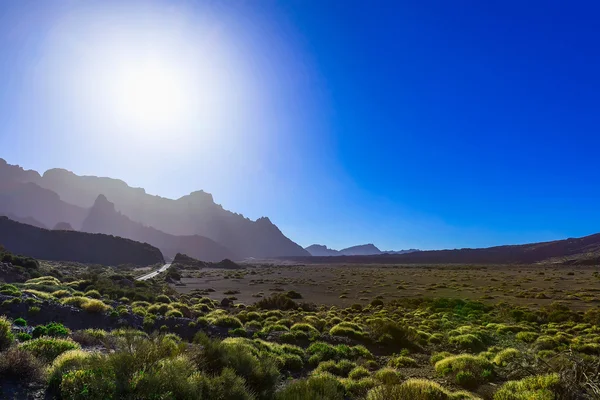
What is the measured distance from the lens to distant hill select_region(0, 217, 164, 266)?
4053 inches

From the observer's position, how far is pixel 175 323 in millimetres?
18500

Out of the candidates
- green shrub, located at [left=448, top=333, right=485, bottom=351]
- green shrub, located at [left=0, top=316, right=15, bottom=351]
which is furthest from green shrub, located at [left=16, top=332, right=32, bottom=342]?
green shrub, located at [left=448, top=333, right=485, bottom=351]

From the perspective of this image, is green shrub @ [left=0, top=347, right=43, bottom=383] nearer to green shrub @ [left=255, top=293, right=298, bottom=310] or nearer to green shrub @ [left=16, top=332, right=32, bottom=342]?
green shrub @ [left=16, top=332, right=32, bottom=342]

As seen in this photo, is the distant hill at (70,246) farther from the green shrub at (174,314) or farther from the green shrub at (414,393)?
the green shrub at (414,393)

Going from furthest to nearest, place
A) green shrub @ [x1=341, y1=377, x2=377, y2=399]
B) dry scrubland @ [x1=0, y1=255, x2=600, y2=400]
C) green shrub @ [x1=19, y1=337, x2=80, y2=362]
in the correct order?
green shrub @ [x1=341, y1=377, x2=377, y2=399] < green shrub @ [x1=19, y1=337, x2=80, y2=362] < dry scrubland @ [x1=0, y1=255, x2=600, y2=400]

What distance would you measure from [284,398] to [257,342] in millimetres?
8306

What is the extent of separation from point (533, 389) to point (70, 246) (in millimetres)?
135052

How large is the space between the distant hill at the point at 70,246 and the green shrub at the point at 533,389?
126 m

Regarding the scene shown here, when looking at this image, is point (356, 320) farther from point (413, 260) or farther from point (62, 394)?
point (413, 260)

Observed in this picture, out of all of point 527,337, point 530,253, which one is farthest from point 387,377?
point 530,253

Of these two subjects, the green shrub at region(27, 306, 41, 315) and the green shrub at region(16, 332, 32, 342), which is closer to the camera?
the green shrub at region(16, 332, 32, 342)

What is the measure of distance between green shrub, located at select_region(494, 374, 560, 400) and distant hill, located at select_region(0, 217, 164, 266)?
126 metres

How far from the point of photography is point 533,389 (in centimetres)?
809

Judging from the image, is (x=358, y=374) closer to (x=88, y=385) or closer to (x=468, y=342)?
(x=468, y=342)
